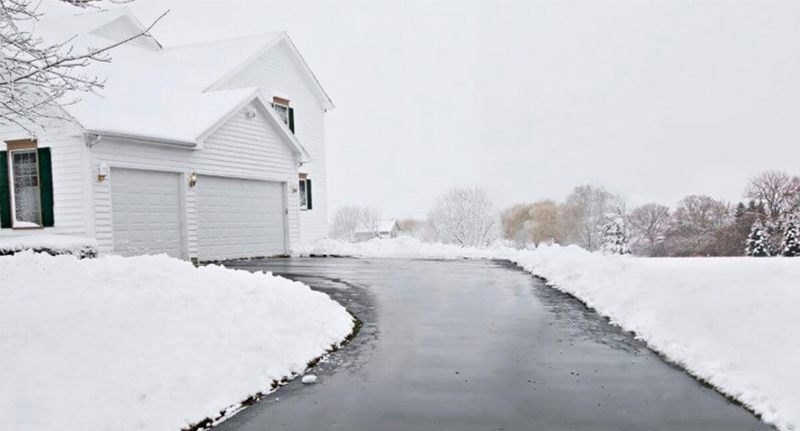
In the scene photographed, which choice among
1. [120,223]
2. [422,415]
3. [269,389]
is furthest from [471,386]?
[120,223]

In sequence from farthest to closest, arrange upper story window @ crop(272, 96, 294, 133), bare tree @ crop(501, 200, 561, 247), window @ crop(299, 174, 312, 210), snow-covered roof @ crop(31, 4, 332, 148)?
1. bare tree @ crop(501, 200, 561, 247)
2. upper story window @ crop(272, 96, 294, 133)
3. window @ crop(299, 174, 312, 210)
4. snow-covered roof @ crop(31, 4, 332, 148)

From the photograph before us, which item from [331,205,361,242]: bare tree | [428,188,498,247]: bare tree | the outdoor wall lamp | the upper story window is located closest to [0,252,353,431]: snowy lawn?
the outdoor wall lamp

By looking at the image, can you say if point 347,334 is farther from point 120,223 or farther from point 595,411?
point 120,223

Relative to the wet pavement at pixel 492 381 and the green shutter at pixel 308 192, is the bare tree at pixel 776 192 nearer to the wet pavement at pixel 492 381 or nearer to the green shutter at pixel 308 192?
the green shutter at pixel 308 192

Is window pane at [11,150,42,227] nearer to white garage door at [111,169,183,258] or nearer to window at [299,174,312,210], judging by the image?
white garage door at [111,169,183,258]

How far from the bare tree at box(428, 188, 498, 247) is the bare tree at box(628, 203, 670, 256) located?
95.2 feet

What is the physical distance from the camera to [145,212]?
1526cm

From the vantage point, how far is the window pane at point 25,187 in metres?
14.1

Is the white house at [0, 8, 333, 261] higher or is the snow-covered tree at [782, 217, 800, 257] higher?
the white house at [0, 8, 333, 261]

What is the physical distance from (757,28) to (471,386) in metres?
32.8

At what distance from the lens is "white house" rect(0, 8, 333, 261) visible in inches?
543

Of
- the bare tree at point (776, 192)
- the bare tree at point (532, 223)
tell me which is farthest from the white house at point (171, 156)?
the bare tree at point (532, 223)

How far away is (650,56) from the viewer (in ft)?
145

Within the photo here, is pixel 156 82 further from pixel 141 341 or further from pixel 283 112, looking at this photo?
pixel 141 341
